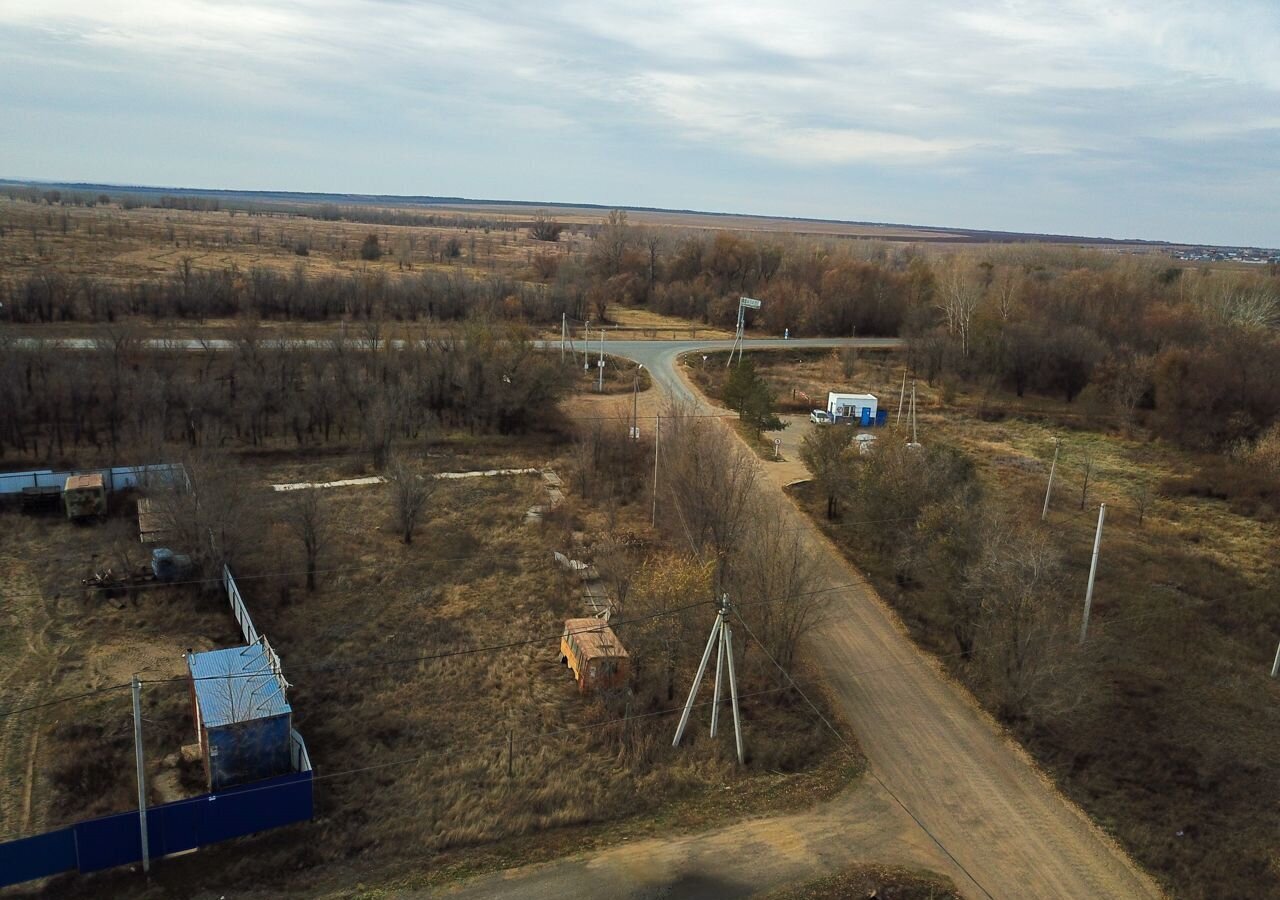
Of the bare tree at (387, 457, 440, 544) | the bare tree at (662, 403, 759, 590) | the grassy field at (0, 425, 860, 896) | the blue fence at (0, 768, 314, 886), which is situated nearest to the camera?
the blue fence at (0, 768, 314, 886)

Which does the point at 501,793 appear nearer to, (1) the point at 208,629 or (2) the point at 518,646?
(2) the point at 518,646

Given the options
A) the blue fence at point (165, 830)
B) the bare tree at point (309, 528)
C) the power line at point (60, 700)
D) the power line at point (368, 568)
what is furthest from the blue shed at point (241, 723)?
the bare tree at point (309, 528)

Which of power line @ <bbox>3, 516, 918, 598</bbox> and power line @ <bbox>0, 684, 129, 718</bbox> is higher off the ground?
power line @ <bbox>3, 516, 918, 598</bbox>

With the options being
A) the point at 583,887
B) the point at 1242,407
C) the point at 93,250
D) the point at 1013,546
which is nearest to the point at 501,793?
the point at 583,887

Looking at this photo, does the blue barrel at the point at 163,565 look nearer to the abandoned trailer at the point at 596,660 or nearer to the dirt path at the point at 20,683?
the dirt path at the point at 20,683

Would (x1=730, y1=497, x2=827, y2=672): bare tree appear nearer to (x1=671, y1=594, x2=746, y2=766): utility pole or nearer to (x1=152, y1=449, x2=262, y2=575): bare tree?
(x1=671, y1=594, x2=746, y2=766): utility pole

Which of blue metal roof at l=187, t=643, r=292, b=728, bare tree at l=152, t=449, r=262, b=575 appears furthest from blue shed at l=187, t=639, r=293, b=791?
bare tree at l=152, t=449, r=262, b=575
